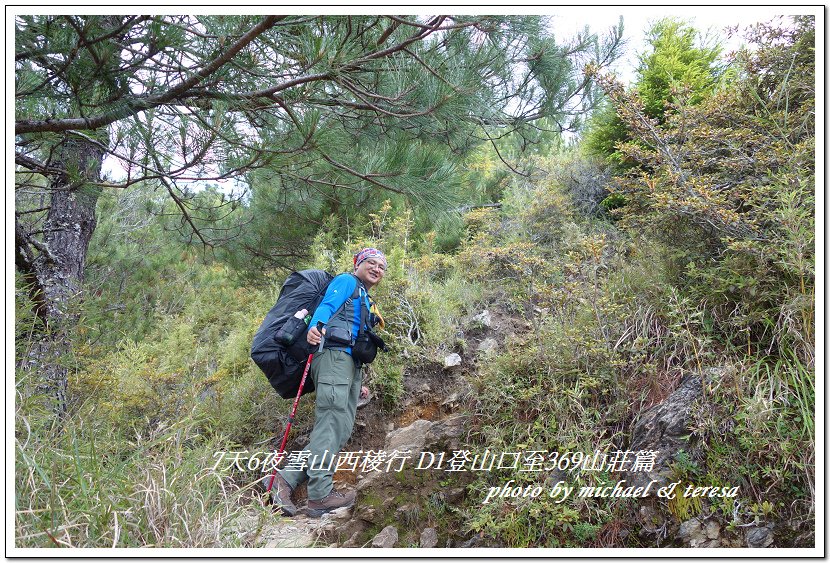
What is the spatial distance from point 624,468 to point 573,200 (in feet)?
14.6

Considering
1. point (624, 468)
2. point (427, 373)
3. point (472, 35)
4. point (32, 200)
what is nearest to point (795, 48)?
point (472, 35)

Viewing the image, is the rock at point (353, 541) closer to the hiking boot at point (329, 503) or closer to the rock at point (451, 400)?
the hiking boot at point (329, 503)

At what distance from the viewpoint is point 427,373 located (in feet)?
16.0

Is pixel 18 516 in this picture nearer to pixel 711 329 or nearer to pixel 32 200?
pixel 711 329

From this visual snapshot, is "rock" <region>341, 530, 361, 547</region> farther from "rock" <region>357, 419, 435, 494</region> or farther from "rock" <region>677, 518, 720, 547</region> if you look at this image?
"rock" <region>677, 518, 720, 547</region>

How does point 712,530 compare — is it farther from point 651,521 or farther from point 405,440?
point 405,440

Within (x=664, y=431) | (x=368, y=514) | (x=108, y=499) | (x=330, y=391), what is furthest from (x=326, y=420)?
(x=664, y=431)

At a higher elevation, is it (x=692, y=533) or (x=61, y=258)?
(x=61, y=258)

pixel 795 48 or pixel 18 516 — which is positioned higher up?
pixel 795 48

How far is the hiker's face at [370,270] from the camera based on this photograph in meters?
3.74

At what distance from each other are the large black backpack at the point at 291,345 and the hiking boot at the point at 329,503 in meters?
0.78

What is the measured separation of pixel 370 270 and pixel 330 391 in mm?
918

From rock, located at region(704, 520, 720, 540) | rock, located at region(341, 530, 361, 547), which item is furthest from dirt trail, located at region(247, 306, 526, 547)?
rock, located at region(704, 520, 720, 540)

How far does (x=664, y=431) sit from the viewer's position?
9.66 feet
